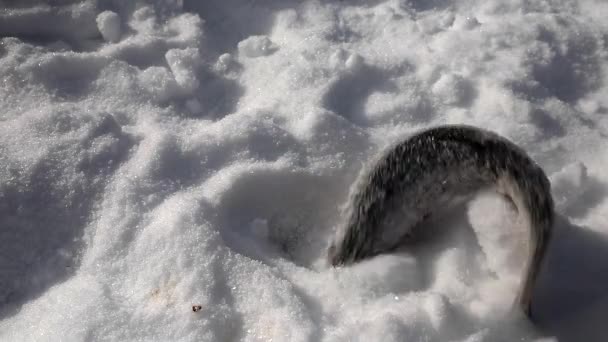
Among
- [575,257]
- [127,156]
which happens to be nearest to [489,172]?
[575,257]

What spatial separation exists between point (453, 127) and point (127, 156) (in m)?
1.35

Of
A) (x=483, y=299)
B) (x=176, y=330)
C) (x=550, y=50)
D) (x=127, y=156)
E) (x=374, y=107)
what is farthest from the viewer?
(x=550, y=50)

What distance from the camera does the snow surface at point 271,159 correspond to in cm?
190

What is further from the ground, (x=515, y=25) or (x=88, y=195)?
(x=515, y=25)

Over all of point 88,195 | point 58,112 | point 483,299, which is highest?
point 58,112

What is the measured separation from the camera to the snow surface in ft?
6.24

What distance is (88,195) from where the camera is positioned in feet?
7.02

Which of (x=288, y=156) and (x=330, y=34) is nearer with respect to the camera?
(x=288, y=156)

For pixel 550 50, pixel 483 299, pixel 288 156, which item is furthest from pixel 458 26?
pixel 483 299

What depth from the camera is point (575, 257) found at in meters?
2.11

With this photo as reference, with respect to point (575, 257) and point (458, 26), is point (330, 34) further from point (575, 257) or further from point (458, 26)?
point (575, 257)

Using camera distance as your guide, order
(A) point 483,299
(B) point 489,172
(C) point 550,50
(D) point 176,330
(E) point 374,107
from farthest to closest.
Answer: (C) point 550,50
(E) point 374,107
(B) point 489,172
(A) point 483,299
(D) point 176,330

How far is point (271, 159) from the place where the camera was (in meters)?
2.34

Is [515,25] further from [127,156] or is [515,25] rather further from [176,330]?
[176,330]
